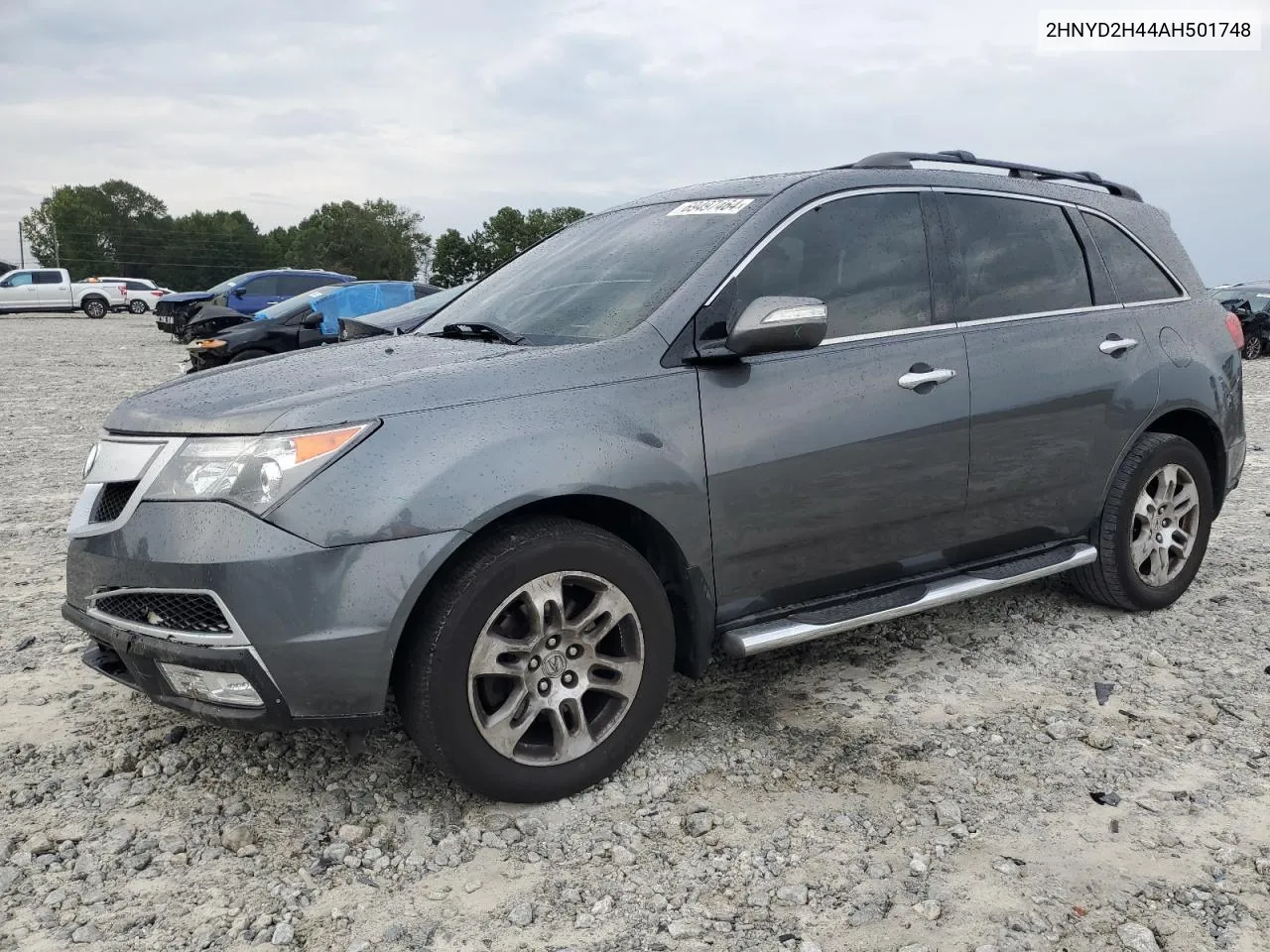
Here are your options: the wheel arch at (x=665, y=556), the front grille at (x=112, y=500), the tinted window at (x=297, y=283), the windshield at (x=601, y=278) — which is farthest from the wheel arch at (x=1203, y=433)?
the tinted window at (x=297, y=283)

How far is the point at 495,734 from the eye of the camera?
299 cm

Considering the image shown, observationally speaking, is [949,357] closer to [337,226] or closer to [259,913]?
[259,913]

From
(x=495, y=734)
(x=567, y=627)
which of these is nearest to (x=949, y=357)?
(x=567, y=627)

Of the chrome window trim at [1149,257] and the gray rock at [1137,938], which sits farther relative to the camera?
the chrome window trim at [1149,257]

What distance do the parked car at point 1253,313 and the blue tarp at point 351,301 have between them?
16.5m

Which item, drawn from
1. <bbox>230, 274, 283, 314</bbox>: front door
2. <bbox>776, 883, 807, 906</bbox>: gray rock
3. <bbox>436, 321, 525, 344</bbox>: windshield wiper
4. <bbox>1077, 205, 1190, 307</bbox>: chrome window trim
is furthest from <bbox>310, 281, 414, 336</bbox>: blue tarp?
<bbox>776, 883, 807, 906</bbox>: gray rock

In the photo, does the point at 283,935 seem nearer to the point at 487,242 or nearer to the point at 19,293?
the point at 19,293

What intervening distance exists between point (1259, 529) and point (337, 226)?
9685 centimetres

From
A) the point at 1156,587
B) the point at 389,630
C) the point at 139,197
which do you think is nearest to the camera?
the point at 389,630

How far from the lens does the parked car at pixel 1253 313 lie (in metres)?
22.1

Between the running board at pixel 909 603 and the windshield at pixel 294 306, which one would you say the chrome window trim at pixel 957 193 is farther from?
the windshield at pixel 294 306

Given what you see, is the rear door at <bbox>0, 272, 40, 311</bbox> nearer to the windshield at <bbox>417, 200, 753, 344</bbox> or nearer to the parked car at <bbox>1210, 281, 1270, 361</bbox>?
the parked car at <bbox>1210, 281, 1270, 361</bbox>

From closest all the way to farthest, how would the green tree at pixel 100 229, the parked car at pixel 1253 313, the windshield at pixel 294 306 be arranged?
the windshield at pixel 294 306, the parked car at pixel 1253 313, the green tree at pixel 100 229

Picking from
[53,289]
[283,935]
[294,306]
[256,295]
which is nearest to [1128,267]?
[283,935]
